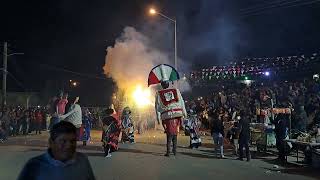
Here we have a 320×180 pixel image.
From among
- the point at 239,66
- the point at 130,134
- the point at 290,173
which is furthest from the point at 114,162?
the point at 239,66

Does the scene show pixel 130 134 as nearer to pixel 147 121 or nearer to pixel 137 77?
pixel 137 77

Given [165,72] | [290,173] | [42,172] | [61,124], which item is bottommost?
[290,173]

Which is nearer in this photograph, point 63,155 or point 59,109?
point 63,155

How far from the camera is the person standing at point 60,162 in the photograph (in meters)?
3.76

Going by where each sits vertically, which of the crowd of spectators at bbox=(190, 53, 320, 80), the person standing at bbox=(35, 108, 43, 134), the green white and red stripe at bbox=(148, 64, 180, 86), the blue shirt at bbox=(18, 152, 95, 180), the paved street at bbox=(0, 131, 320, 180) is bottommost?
the paved street at bbox=(0, 131, 320, 180)

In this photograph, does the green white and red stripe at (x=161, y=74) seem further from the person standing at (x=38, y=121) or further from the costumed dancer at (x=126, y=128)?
the person standing at (x=38, y=121)

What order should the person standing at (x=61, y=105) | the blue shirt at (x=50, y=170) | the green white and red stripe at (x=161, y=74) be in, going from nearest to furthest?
the blue shirt at (x=50, y=170) → the person standing at (x=61, y=105) → the green white and red stripe at (x=161, y=74)

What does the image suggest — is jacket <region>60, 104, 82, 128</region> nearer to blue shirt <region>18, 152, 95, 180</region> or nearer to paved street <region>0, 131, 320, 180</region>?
paved street <region>0, 131, 320, 180</region>

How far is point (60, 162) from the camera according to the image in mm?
3812

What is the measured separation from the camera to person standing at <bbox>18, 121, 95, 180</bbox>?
3764 millimetres

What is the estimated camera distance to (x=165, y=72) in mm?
15312

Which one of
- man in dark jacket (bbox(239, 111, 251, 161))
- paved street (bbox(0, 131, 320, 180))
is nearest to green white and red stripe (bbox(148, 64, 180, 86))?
paved street (bbox(0, 131, 320, 180))

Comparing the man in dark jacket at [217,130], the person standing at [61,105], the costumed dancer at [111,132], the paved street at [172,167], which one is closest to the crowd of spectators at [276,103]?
the man in dark jacket at [217,130]

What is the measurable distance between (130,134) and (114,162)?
701 centimetres
